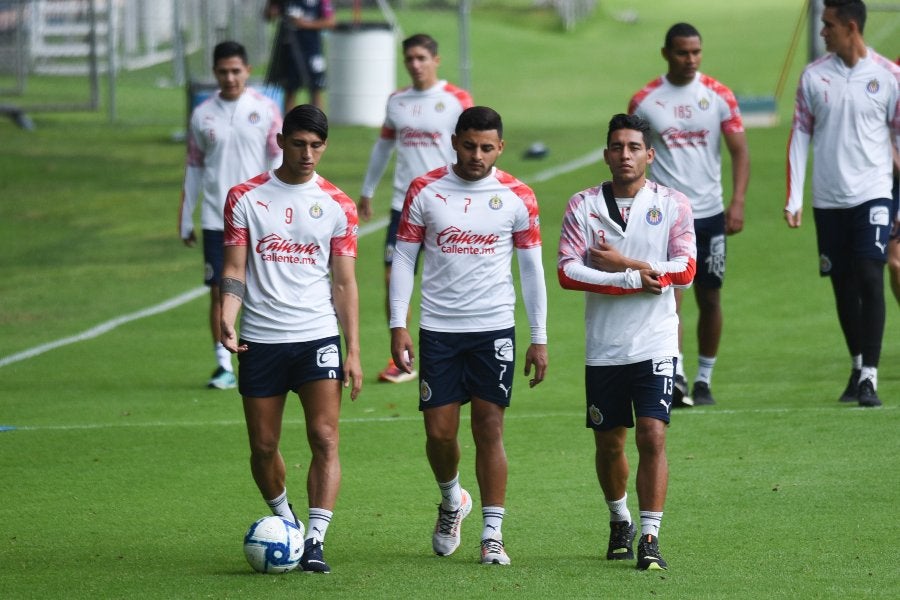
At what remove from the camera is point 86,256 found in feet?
60.2

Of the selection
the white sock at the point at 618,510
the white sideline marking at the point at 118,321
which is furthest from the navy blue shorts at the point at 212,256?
the white sock at the point at 618,510

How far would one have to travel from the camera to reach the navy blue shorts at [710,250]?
10891 millimetres

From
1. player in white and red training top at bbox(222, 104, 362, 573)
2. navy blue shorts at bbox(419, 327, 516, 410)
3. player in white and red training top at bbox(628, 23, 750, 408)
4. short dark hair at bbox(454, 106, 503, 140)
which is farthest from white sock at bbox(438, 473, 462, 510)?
player in white and red training top at bbox(628, 23, 750, 408)

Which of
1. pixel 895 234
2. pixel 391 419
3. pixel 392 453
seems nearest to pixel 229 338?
pixel 392 453

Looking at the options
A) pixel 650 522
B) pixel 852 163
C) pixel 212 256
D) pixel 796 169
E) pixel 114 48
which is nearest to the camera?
pixel 650 522

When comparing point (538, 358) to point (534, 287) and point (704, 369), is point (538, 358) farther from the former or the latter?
point (704, 369)

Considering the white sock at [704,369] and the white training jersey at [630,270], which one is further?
the white sock at [704,369]

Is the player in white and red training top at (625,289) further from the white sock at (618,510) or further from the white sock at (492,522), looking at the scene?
the white sock at (492,522)

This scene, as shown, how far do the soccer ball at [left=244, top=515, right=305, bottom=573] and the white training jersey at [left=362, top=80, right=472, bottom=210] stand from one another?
5027 mm

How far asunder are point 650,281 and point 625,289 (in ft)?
0.41

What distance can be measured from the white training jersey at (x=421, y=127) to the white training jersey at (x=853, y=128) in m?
2.66

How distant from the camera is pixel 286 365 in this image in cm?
748

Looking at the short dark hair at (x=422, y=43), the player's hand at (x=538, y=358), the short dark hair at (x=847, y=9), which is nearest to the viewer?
the player's hand at (x=538, y=358)

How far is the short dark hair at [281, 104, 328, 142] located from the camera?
7.40 meters
